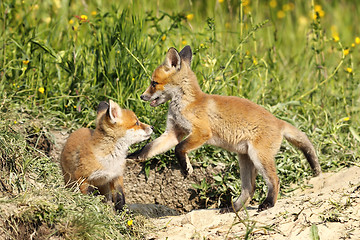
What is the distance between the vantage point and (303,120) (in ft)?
22.9

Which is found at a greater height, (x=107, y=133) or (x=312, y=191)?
(x=107, y=133)

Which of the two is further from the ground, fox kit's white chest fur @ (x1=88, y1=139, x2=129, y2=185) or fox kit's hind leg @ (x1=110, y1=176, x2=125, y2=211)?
fox kit's white chest fur @ (x1=88, y1=139, x2=129, y2=185)

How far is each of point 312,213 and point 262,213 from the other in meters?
0.56

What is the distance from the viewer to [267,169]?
4996 millimetres

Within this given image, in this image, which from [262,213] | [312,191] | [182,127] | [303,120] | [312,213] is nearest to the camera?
[312,213]

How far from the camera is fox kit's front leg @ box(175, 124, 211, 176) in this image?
5.15 m

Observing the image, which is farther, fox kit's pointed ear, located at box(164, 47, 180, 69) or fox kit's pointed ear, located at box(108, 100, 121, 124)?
fox kit's pointed ear, located at box(164, 47, 180, 69)

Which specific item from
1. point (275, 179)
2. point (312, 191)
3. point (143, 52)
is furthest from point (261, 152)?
point (143, 52)

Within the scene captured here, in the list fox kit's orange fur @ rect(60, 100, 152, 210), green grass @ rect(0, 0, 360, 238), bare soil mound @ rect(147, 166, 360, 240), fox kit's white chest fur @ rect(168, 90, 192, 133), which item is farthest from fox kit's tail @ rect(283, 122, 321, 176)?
fox kit's orange fur @ rect(60, 100, 152, 210)

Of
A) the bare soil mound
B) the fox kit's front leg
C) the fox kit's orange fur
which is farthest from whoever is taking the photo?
the fox kit's front leg

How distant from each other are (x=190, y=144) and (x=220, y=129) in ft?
1.24

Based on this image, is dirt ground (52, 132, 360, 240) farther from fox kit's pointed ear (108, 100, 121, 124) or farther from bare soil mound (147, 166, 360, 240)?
fox kit's pointed ear (108, 100, 121, 124)

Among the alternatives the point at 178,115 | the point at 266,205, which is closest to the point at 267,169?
the point at 266,205

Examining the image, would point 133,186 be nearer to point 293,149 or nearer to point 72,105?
point 72,105
